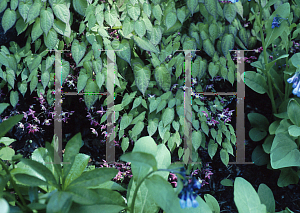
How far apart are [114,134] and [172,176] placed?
417mm

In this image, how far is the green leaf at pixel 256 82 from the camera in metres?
1.43

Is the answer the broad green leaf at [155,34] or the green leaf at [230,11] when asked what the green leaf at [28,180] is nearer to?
the broad green leaf at [155,34]

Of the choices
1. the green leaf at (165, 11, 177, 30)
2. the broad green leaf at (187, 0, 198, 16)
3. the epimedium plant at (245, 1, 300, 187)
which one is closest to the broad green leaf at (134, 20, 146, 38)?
the green leaf at (165, 11, 177, 30)

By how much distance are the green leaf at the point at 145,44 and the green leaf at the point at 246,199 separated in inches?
32.7

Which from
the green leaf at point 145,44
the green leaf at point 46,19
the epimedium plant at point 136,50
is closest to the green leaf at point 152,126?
the epimedium plant at point 136,50

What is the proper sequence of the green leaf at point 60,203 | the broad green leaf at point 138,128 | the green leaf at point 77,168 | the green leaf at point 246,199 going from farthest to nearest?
the broad green leaf at point 138,128 → the green leaf at point 246,199 → the green leaf at point 77,168 → the green leaf at point 60,203

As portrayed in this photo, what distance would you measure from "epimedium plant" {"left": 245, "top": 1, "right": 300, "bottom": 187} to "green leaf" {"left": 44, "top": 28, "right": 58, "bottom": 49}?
1.08 metres

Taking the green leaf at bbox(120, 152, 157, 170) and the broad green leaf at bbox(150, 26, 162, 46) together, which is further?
the broad green leaf at bbox(150, 26, 162, 46)

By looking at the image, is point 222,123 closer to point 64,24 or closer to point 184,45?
point 184,45

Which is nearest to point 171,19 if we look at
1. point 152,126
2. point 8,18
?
point 152,126

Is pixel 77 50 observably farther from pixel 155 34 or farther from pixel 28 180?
pixel 28 180

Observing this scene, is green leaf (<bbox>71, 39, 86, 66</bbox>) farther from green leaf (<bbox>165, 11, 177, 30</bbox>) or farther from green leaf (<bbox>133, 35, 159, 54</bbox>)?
green leaf (<bbox>165, 11, 177, 30</bbox>)

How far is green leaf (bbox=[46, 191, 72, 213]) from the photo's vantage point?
0.47 m

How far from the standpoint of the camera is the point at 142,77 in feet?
4.42
